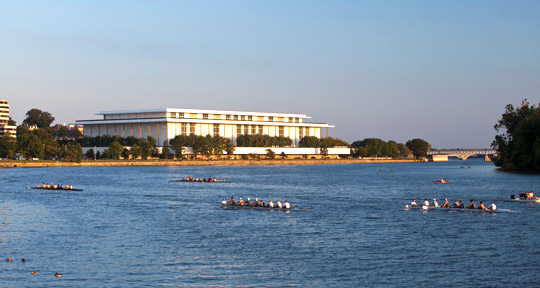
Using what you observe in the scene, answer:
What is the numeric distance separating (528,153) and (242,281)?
103809 millimetres

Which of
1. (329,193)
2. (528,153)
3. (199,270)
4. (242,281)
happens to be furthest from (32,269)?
(528,153)

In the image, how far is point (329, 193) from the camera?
85.2m

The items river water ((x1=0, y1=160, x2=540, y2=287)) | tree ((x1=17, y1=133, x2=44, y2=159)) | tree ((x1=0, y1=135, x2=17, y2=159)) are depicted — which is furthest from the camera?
tree ((x1=17, y1=133, x2=44, y2=159))

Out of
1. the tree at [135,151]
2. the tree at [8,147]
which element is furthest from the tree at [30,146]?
the tree at [135,151]

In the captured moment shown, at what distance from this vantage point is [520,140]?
121062 mm

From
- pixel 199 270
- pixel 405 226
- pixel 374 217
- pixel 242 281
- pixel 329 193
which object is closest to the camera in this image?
pixel 242 281

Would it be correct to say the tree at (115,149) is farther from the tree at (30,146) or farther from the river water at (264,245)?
the river water at (264,245)

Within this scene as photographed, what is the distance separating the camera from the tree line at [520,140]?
11856cm

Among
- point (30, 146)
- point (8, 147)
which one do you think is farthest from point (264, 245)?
point (8, 147)

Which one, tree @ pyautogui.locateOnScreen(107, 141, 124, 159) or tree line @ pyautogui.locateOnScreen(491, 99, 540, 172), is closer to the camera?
tree line @ pyautogui.locateOnScreen(491, 99, 540, 172)

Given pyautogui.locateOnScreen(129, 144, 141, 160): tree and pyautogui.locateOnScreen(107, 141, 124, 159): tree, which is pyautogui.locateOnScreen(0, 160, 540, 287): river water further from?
pyautogui.locateOnScreen(129, 144, 141, 160): tree

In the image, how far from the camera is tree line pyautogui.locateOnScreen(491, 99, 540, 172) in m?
119

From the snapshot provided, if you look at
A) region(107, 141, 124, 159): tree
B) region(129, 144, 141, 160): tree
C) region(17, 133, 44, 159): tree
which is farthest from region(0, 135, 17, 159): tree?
region(129, 144, 141, 160): tree

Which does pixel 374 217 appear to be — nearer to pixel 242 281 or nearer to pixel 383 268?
pixel 383 268
